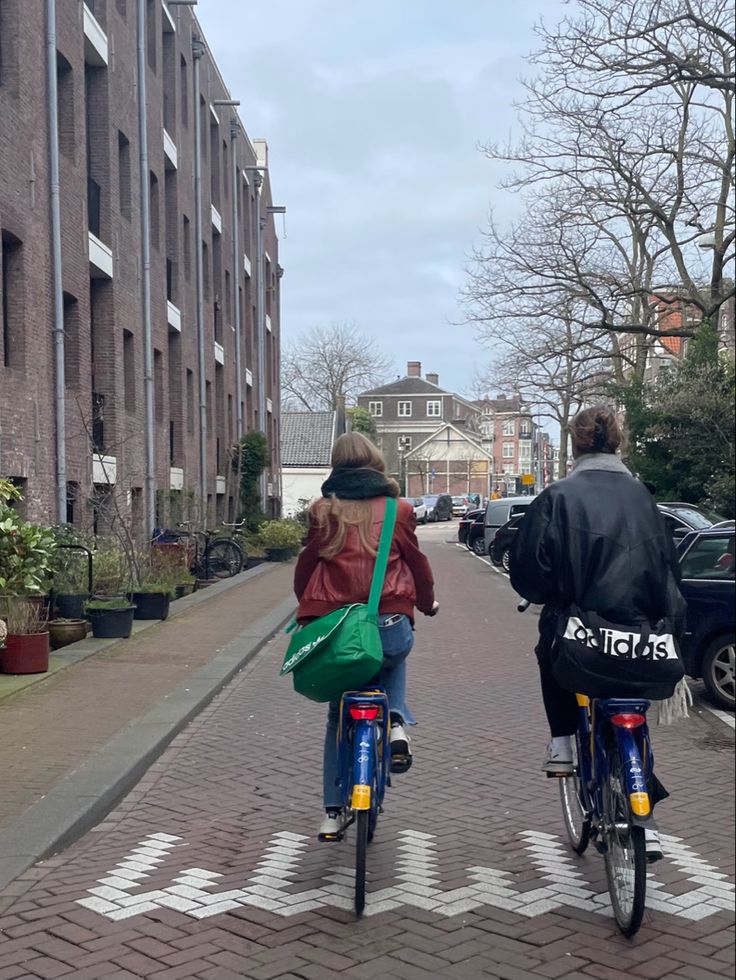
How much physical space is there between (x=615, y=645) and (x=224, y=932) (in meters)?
1.81

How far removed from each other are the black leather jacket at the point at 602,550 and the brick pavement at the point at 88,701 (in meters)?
3.17

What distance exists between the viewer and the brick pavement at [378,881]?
3.77 metres

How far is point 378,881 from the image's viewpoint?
4.74 m

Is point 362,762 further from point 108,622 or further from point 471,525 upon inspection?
point 471,525

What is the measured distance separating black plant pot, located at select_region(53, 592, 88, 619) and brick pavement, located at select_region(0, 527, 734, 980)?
5690mm

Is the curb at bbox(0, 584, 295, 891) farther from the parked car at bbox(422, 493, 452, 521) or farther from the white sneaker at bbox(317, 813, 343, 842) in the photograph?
the parked car at bbox(422, 493, 452, 521)

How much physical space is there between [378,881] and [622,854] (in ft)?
3.91

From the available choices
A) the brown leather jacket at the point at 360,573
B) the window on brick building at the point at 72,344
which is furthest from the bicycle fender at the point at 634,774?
the window on brick building at the point at 72,344

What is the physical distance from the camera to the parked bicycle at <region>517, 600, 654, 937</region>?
3805 millimetres

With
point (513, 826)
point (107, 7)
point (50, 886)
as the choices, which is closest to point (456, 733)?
point (513, 826)

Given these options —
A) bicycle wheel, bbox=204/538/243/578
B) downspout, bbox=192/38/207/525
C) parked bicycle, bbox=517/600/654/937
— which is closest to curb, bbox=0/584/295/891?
parked bicycle, bbox=517/600/654/937

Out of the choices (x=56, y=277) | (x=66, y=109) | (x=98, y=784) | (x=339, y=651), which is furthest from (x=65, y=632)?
(x=66, y=109)

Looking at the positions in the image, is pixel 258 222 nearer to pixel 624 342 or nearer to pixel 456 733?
pixel 624 342

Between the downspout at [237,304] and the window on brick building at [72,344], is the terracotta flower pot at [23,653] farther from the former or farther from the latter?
the downspout at [237,304]
